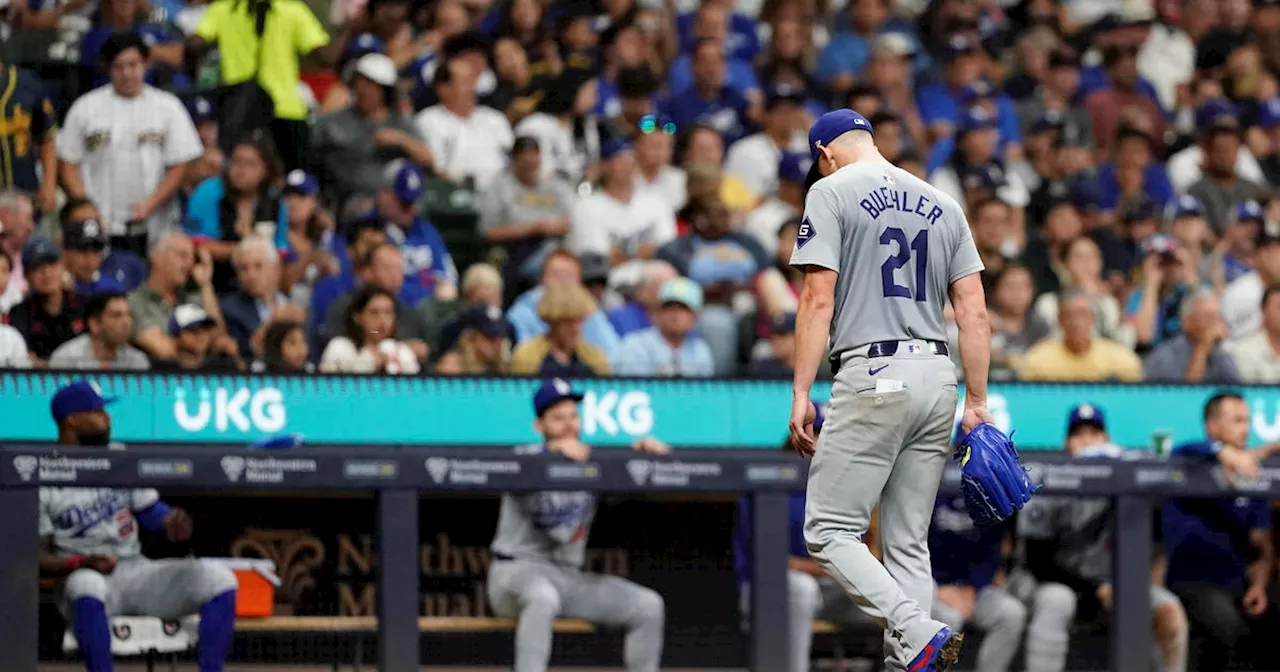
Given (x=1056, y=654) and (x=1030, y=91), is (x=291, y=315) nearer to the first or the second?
(x=1056, y=654)

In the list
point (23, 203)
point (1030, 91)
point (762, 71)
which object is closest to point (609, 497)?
point (23, 203)

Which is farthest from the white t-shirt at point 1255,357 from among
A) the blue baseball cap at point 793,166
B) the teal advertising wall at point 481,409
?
the blue baseball cap at point 793,166

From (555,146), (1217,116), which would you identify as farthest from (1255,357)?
(555,146)

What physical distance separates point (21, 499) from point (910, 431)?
3.65 meters

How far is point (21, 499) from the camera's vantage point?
25.4ft

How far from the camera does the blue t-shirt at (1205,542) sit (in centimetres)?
920

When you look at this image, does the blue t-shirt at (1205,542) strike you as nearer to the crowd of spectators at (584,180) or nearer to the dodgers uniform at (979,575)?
the dodgers uniform at (979,575)

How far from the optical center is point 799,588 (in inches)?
336

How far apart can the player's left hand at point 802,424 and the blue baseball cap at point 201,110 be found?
547cm

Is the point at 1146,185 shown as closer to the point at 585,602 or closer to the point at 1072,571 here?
the point at 1072,571

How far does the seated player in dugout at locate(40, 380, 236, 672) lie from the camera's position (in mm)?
A: 7773

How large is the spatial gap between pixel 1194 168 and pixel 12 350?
8329mm

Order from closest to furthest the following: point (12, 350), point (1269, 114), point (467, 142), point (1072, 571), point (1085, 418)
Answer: point (12, 350)
point (1072, 571)
point (1085, 418)
point (467, 142)
point (1269, 114)

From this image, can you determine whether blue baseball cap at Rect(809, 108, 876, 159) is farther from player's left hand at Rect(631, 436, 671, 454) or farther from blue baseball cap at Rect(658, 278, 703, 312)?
blue baseball cap at Rect(658, 278, 703, 312)
